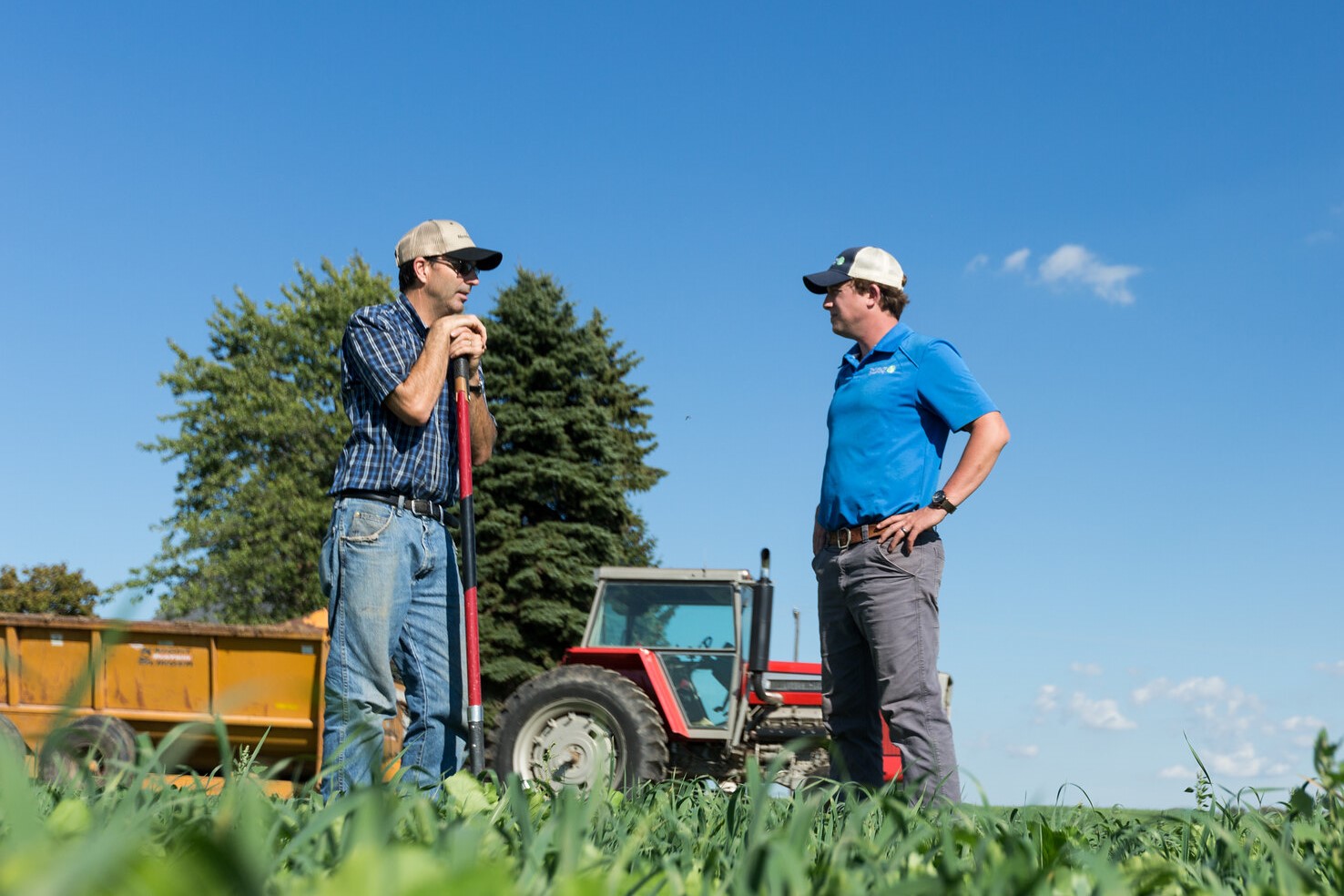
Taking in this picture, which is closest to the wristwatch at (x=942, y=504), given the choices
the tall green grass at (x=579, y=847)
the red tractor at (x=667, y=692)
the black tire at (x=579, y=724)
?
the tall green grass at (x=579, y=847)

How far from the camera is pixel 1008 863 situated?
83 cm

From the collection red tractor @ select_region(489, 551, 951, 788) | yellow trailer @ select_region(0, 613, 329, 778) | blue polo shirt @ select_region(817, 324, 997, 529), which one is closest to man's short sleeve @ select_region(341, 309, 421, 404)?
blue polo shirt @ select_region(817, 324, 997, 529)

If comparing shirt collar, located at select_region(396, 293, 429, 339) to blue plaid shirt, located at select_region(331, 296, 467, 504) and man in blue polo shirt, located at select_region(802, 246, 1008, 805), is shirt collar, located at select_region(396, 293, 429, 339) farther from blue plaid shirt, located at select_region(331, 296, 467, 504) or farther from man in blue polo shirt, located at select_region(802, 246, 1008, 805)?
man in blue polo shirt, located at select_region(802, 246, 1008, 805)

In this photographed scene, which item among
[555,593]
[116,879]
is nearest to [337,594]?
[116,879]

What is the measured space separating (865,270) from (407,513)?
177 cm

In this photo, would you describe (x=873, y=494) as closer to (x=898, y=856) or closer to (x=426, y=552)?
(x=426, y=552)

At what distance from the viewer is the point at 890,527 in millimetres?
3527

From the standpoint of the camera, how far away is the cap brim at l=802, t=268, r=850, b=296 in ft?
13.2

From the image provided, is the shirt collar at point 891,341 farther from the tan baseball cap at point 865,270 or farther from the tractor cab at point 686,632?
the tractor cab at point 686,632

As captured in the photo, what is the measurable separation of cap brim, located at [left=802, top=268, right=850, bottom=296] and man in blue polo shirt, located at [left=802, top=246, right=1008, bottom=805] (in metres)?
0.06

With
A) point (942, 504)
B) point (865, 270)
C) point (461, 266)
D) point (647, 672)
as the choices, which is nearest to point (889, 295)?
point (865, 270)

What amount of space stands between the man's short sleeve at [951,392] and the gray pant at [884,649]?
15.3 inches

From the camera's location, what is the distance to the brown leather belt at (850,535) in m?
A: 3.59

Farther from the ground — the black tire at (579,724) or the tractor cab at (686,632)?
the tractor cab at (686,632)
